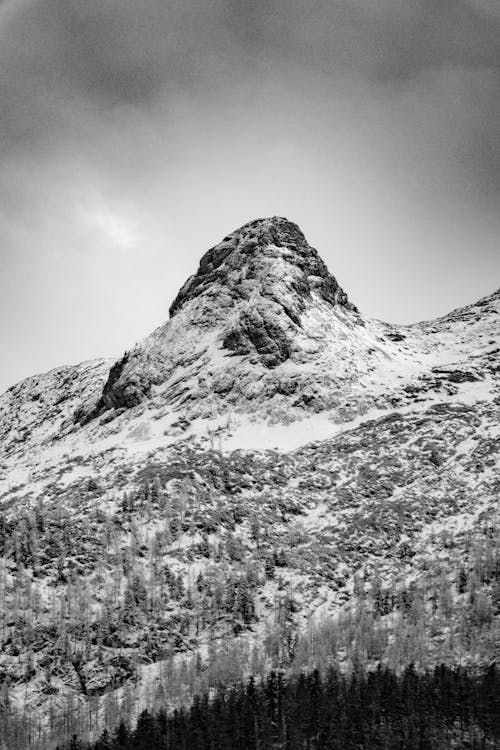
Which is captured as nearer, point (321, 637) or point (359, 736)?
point (359, 736)

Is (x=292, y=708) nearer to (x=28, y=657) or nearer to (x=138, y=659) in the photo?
(x=138, y=659)

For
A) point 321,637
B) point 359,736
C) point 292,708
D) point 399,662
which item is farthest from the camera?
point 321,637

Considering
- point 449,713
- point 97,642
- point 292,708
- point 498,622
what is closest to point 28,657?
point 97,642

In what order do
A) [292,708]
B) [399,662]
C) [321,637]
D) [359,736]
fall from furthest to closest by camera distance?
[321,637]
[399,662]
[292,708]
[359,736]

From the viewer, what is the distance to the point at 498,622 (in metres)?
189

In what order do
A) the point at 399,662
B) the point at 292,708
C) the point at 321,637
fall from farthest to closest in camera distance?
the point at 321,637, the point at 399,662, the point at 292,708

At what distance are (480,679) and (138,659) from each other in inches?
2688

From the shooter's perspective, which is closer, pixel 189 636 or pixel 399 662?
pixel 399 662

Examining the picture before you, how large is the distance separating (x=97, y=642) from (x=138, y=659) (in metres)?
9.23

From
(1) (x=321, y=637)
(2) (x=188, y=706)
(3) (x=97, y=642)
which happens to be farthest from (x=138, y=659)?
(1) (x=321, y=637)

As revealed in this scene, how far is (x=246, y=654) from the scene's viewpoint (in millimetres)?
192375

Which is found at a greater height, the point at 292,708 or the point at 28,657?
the point at 28,657

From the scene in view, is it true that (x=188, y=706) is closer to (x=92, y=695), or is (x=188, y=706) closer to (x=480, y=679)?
(x=92, y=695)

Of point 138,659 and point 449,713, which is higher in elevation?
point 138,659
